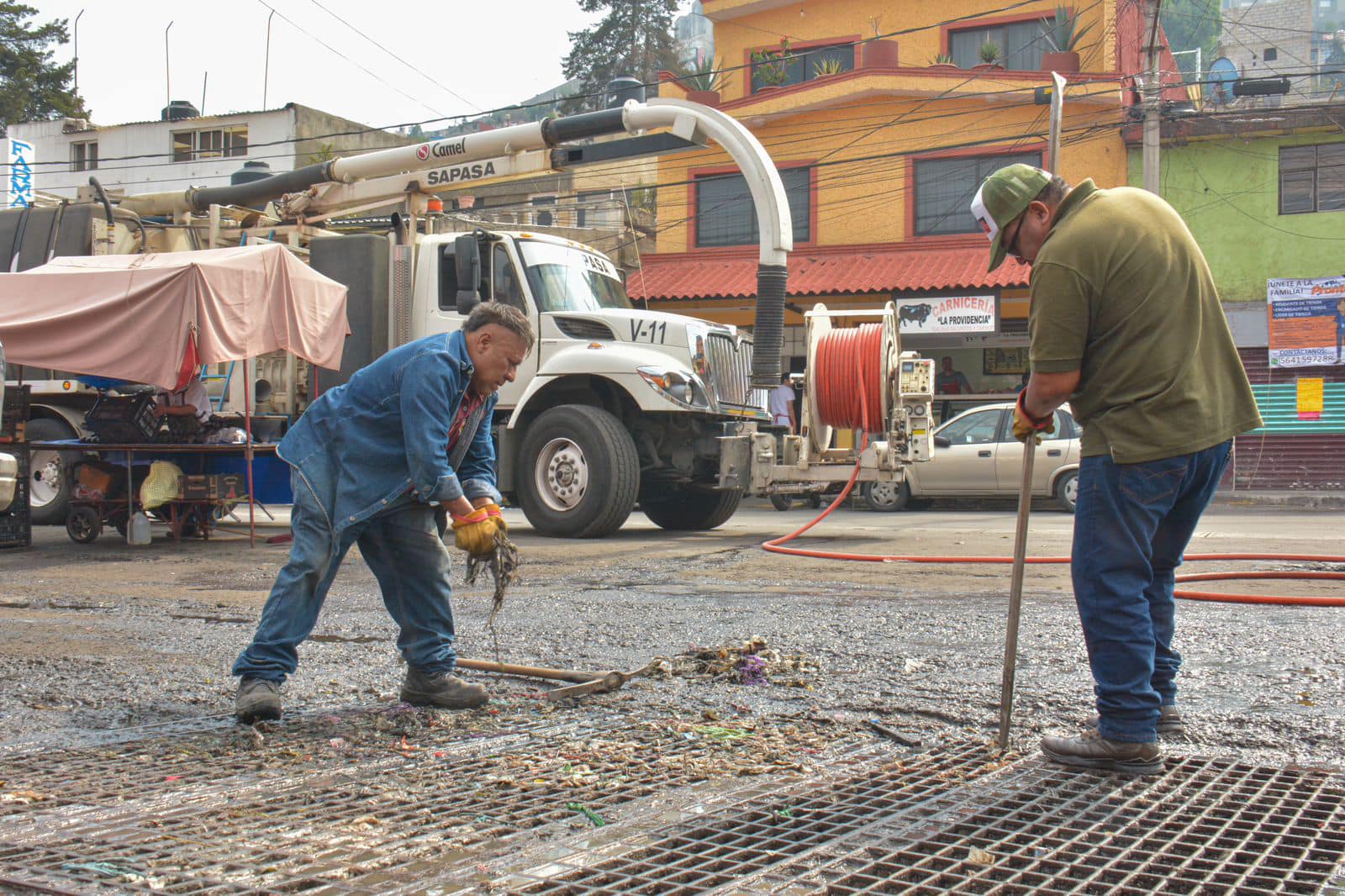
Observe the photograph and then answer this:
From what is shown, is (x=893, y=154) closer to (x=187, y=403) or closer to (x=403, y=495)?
(x=187, y=403)

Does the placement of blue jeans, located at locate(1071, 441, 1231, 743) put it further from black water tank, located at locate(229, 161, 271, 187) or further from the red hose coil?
black water tank, located at locate(229, 161, 271, 187)

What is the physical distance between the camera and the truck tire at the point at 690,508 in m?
12.4

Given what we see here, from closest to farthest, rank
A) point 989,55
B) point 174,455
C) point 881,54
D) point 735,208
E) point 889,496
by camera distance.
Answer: point 174,455 → point 889,496 → point 989,55 → point 881,54 → point 735,208

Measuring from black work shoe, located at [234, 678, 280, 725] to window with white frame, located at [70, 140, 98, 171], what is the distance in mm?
47045

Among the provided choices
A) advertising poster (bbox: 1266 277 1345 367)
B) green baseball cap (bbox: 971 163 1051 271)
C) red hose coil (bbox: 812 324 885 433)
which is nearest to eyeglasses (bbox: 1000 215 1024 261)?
green baseball cap (bbox: 971 163 1051 271)

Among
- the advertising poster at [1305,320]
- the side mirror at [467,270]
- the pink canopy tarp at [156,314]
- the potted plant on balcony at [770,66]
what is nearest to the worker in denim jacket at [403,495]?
the pink canopy tarp at [156,314]

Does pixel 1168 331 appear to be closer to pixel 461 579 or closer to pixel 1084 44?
pixel 461 579

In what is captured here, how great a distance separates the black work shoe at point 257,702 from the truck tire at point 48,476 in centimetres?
1035

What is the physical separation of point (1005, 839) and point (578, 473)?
855cm

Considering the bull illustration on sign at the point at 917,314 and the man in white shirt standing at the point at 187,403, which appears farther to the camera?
the bull illustration on sign at the point at 917,314

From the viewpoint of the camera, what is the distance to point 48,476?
13297 mm

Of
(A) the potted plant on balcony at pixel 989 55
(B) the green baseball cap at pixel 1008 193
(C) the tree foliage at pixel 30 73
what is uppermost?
(C) the tree foliage at pixel 30 73

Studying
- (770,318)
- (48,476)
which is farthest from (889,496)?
(48,476)

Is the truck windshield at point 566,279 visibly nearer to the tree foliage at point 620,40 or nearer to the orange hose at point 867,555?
the orange hose at point 867,555
